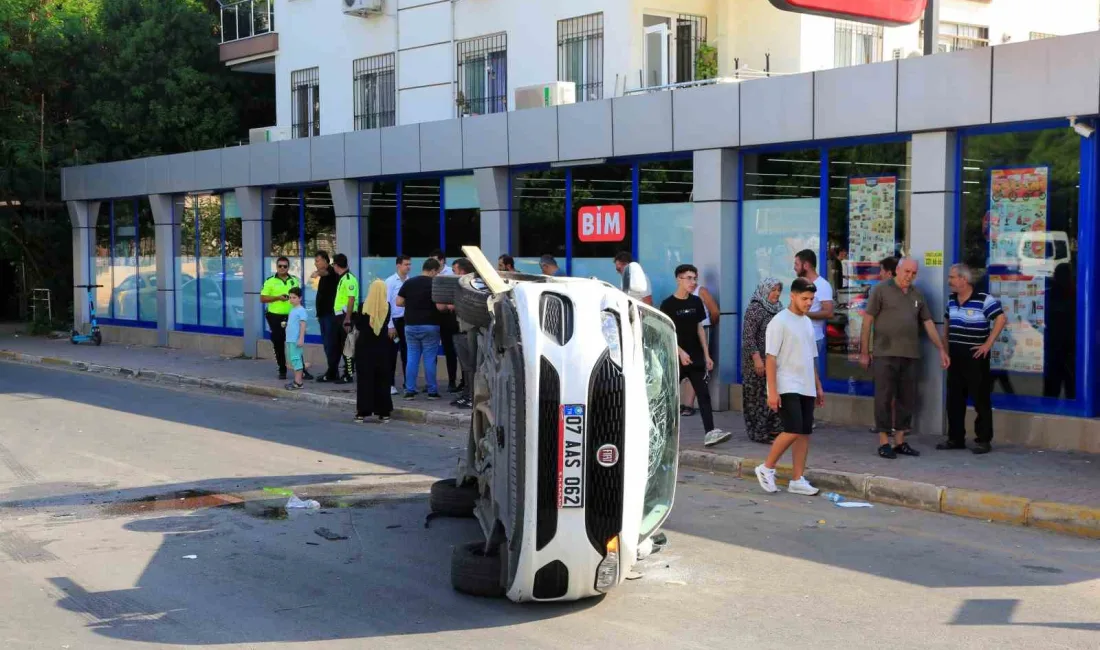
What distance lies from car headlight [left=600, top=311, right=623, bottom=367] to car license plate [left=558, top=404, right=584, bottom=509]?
1.17ft

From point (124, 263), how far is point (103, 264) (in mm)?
1072

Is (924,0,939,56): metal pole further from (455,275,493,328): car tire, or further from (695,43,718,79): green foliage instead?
(455,275,493,328): car tire

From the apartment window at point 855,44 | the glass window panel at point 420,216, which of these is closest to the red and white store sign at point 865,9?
the apartment window at point 855,44

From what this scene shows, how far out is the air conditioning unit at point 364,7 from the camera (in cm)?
2280

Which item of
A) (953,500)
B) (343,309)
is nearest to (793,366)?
(953,500)

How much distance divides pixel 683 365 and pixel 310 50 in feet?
51.4

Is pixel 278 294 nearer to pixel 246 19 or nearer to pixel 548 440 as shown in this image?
pixel 246 19

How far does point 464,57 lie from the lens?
2173 centimetres

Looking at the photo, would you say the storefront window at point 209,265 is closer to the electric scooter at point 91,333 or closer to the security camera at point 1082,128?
the electric scooter at point 91,333

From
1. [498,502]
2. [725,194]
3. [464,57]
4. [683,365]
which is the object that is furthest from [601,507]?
[464,57]

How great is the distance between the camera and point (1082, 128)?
36.0ft

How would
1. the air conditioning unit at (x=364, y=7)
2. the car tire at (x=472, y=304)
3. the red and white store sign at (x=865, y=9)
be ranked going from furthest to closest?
the air conditioning unit at (x=364, y=7)
the red and white store sign at (x=865, y=9)
the car tire at (x=472, y=304)

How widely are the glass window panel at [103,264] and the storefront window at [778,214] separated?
720 inches

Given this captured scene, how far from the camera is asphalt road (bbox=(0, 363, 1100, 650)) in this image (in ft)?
19.8
